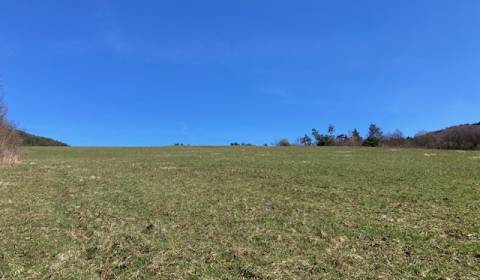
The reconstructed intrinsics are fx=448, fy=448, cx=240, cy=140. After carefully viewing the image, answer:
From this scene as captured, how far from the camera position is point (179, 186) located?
12062mm

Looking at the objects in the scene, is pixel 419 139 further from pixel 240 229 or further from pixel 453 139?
pixel 240 229

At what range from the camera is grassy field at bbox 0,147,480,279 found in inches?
221

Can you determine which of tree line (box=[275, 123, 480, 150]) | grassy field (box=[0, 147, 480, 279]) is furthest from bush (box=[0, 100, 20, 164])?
tree line (box=[275, 123, 480, 150])

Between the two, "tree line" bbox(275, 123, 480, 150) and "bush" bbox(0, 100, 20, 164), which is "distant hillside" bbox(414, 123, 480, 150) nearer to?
"tree line" bbox(275, 123, 480, 150)

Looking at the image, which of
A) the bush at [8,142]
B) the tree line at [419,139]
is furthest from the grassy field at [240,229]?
the tree line at [419,139]

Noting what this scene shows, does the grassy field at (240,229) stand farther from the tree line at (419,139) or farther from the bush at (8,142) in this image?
the tree line at (419,139)

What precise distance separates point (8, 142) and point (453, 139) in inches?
2194

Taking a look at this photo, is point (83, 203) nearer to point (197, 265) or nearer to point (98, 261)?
point (98, 261)

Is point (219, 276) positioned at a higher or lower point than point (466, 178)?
lower

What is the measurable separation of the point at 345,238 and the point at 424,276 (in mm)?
1612

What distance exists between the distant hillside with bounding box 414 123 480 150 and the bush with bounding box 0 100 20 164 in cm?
5060

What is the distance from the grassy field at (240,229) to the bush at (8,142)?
6585 millimetres

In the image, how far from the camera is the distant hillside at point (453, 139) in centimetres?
5662

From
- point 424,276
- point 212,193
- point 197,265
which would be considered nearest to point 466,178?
point 212,193
